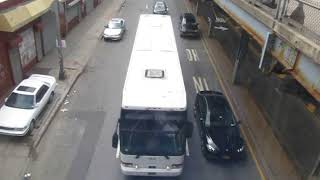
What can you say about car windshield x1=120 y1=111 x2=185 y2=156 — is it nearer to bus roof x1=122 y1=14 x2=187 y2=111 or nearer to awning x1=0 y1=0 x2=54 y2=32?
bus roof x1=122 y1=14 x2=187 y2=111

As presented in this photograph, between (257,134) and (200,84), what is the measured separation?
251 inches

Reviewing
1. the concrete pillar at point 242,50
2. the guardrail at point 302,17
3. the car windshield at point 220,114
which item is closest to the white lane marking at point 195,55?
the concrete pillar at point 242,50

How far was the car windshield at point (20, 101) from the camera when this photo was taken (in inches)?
645

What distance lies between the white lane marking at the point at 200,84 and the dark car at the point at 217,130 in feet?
13.7

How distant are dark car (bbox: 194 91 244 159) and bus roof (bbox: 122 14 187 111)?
2.90 meters

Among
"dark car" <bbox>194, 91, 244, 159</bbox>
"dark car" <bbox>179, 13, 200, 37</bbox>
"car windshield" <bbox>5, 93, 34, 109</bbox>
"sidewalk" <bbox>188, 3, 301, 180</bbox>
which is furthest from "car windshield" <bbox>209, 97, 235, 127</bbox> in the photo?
"dark car" <bbox>179, 13, 200, 37</bbox>

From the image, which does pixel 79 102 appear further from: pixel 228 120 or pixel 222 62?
pixel 222 62

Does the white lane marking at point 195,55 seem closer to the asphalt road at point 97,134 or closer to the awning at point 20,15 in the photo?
the asphalt road at point 97,134

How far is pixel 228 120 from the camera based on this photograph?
15.9m

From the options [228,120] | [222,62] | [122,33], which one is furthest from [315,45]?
[122,33]

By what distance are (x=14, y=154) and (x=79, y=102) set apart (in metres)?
5.45

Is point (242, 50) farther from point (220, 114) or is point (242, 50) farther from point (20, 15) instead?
point (20, 15)

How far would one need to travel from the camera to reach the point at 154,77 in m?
13.5

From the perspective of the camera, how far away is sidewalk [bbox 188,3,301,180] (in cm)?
1456
